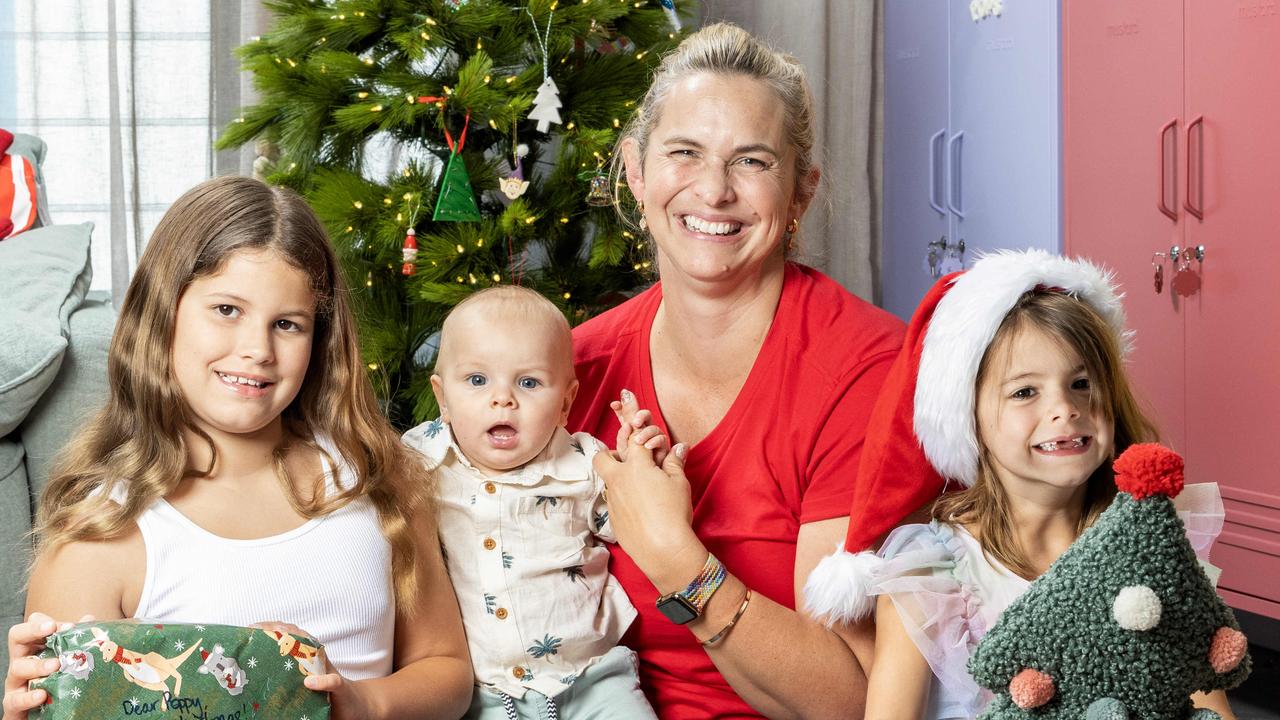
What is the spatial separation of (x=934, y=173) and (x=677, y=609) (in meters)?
3.01

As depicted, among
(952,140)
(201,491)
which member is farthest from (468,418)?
(952,140)

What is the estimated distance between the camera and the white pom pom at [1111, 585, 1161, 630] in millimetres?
895

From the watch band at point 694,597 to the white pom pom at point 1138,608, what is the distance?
0.52 meters

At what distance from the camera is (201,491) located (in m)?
1.28

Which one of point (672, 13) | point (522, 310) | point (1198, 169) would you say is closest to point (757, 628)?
point (522, 310)

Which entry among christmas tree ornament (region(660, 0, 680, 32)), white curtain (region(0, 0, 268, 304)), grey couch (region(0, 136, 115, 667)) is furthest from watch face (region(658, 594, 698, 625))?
white curtain (region(0, 0, 268, 304))

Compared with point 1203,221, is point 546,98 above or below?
above

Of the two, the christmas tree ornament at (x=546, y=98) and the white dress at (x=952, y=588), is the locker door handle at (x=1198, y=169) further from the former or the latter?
the white dress at (x=952, y=588)

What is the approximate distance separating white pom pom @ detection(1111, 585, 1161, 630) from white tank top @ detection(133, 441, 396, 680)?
0.79m

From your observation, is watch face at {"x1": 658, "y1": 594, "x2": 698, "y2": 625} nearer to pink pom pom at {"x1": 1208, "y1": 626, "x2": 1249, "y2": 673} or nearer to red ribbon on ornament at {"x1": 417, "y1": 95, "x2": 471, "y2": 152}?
pink pom pom at {"x1": 1208, "y1": 626, "x2": 1249, "y2": 673}

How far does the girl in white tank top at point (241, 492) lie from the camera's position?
46.9 inches

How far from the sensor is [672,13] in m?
2.89

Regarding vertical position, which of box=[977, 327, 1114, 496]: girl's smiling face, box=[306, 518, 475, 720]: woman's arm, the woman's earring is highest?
the woman's earring

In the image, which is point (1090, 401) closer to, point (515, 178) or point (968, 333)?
point (968, 333)
